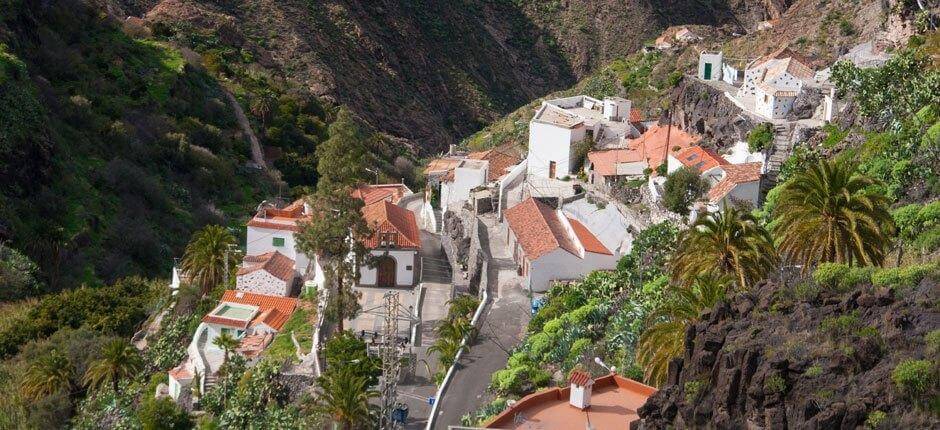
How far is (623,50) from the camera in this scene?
115375 millimetres

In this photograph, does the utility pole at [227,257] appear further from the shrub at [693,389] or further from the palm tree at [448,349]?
the shrub at [693,389]

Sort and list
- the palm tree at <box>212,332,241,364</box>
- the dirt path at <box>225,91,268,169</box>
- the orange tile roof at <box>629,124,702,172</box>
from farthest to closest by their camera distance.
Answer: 1. the dirt path at <box>225,91,268,169</box>
2. the orange tile roof at <box>629,124,702,172</box>
3. the palm tree at <box>212,332,241,364</box>

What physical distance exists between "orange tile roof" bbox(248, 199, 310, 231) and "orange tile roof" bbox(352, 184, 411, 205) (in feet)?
7.65

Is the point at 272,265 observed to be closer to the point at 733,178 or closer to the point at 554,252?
the point at 554,252

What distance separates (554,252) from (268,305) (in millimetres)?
8826

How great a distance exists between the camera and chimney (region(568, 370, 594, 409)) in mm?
21641

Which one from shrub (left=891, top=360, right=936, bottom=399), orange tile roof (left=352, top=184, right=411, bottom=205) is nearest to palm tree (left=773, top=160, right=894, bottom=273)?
shrub (left=891, top=360, right=936, bottom=399)

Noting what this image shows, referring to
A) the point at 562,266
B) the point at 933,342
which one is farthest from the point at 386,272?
the point at 933,342

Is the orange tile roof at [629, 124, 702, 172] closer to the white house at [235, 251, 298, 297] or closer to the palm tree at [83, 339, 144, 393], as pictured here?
the white house at [235, 251, 298, 297]

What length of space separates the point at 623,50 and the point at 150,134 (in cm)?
6531

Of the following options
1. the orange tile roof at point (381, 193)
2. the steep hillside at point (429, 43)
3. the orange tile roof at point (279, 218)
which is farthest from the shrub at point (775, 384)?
the steep hillside at point (429, 43)

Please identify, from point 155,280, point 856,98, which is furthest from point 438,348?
point 155,280

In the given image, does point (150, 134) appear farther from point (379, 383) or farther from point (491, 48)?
point (491, 48)

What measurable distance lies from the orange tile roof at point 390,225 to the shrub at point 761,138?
11.4 metres
